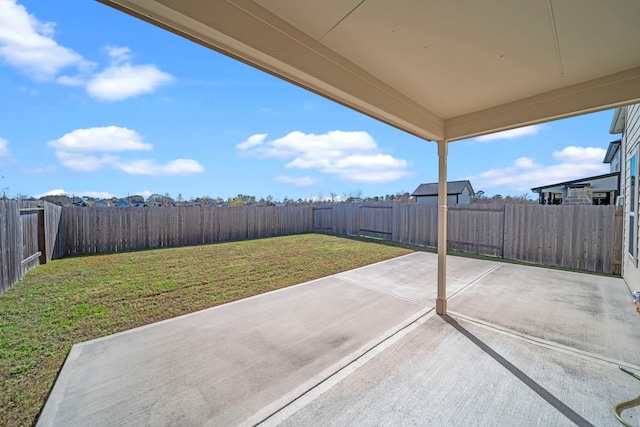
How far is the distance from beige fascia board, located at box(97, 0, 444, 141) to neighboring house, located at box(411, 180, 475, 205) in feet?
67.5

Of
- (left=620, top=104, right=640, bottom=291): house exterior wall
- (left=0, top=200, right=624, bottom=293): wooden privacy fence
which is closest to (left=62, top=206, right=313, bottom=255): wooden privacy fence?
(left=0, top=200, right=624, bottom=293): wooden privacy fence

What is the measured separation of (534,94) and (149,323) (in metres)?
5.18

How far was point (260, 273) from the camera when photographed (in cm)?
570

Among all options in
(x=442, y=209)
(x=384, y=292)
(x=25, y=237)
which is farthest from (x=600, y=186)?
(x=25, y=237)

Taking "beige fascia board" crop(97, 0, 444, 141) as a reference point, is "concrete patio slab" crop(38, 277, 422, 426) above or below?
below

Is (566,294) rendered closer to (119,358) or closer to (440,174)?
(440,174)

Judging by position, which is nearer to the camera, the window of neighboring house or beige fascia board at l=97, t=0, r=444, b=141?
beige fascia board at l=97, t=0, r=444, b=141

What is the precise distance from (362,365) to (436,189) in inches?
824

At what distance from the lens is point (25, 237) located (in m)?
5.56

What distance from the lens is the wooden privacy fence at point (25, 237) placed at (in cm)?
441

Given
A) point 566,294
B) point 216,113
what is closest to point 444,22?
point 566,294

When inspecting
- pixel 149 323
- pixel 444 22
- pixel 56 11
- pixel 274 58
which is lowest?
pixel 149 323

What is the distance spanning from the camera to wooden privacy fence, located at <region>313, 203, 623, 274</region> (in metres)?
5.88

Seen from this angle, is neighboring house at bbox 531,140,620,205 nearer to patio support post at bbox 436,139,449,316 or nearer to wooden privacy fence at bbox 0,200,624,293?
wooden privacy fence at bbox 0,200,624,293
